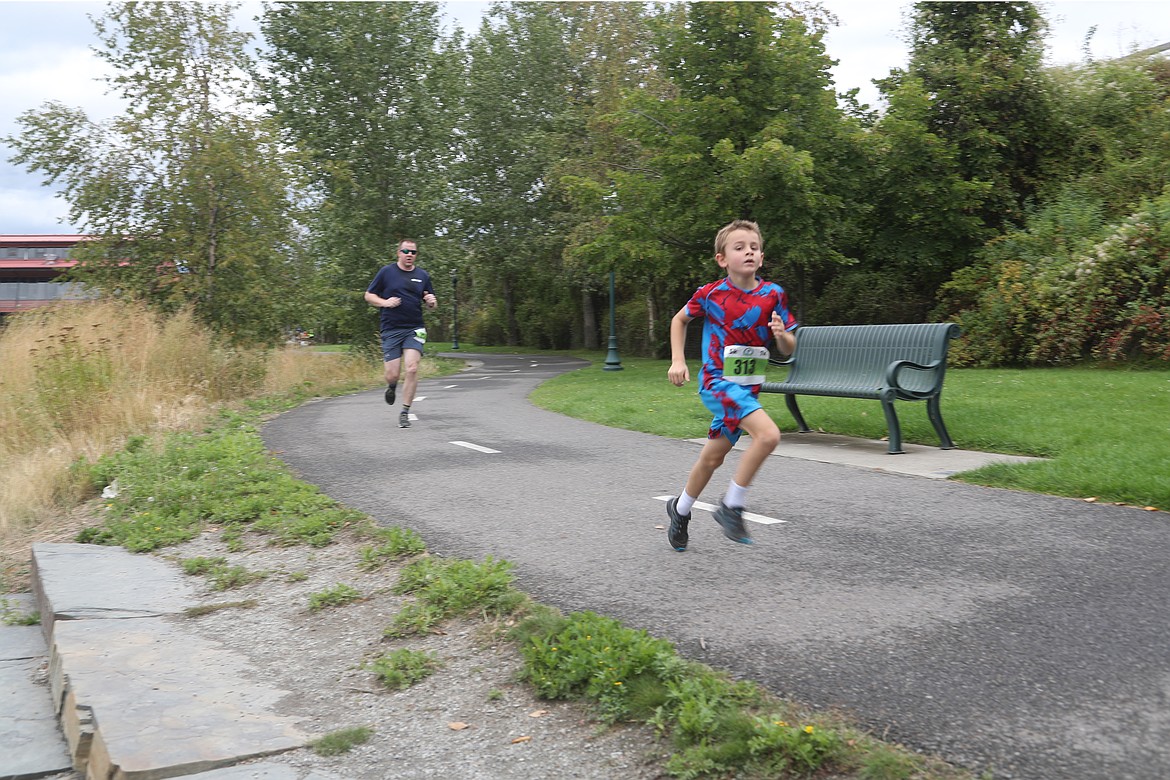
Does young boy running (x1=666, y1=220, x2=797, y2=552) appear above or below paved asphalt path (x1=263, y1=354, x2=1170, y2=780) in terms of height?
above

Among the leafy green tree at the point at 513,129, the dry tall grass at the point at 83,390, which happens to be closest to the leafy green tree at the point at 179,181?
the dry tall grass at the point at 83,390

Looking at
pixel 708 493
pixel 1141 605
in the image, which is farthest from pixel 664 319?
pixel 1141 605

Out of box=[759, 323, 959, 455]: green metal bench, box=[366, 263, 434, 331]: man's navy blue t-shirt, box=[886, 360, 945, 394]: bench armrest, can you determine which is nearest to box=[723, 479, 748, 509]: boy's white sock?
box=[759, 323, 959, 455]: green metal bench

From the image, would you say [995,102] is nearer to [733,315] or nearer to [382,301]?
[382,301]

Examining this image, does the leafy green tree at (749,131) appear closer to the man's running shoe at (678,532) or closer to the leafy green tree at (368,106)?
the leafy green tree at (368,106)

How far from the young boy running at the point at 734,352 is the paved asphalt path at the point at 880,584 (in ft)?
0.91

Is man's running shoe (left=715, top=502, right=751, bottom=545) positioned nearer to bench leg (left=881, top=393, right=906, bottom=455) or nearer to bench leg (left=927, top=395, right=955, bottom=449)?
bench leg (left=881, top=393, right=906, bottom=455)

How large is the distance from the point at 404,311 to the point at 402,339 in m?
0.39

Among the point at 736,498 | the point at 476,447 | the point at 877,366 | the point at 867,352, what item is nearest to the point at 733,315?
the point at 736,498

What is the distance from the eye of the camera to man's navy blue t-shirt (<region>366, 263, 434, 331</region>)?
12.6m

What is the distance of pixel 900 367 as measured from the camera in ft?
31.1

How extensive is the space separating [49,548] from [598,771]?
459cm

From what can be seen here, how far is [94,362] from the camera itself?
12.1 meters

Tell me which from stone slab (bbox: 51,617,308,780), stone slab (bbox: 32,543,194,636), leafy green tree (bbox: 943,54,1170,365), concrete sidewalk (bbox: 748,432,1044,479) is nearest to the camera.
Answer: stone slab (bbox: 51,617,308,780)
